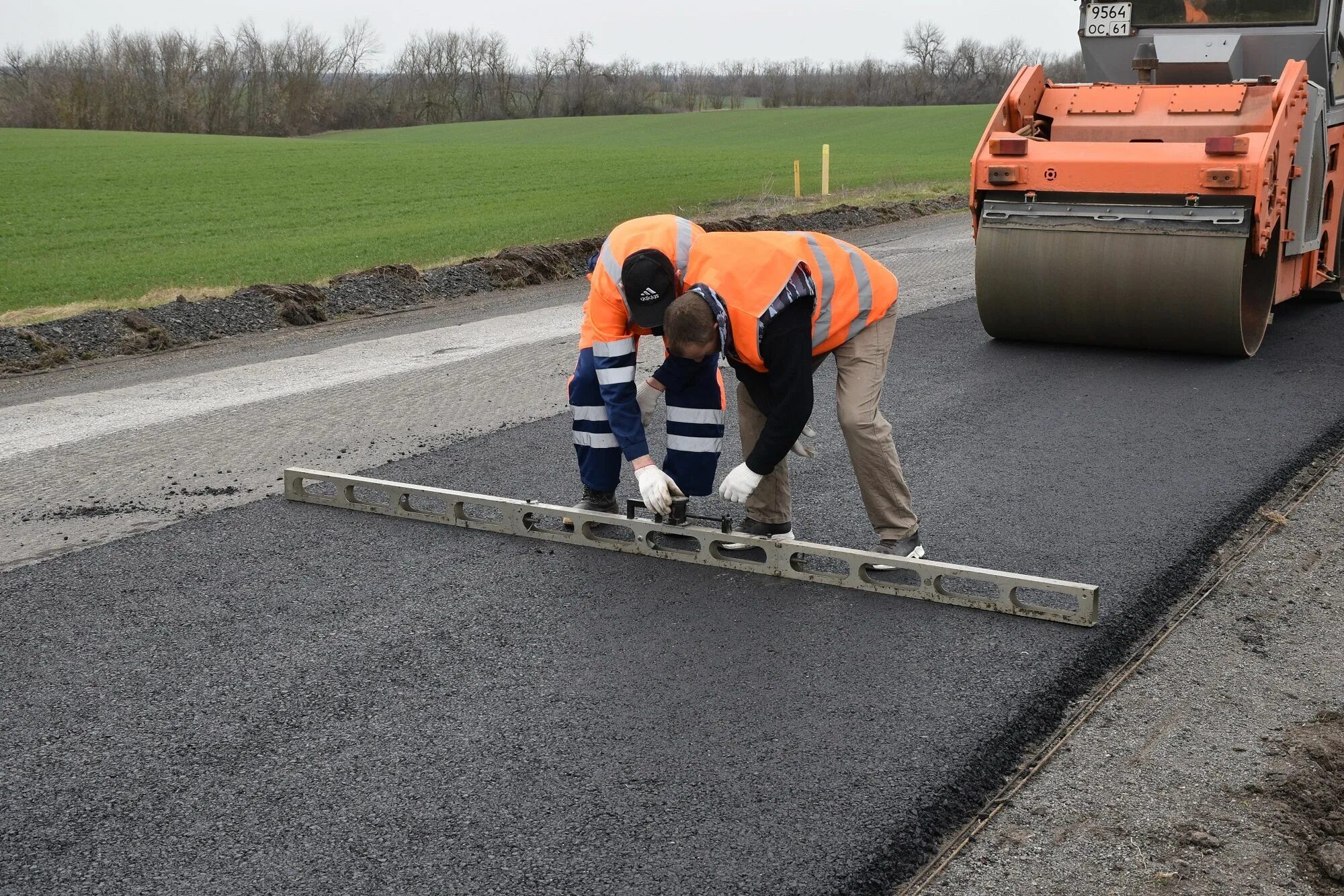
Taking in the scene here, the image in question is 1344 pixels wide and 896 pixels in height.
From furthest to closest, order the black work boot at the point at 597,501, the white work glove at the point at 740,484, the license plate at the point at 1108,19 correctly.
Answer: the license plate at the point at 1108,19, the black work boot at the point at 597,501, the white work glove at the point at 740,484

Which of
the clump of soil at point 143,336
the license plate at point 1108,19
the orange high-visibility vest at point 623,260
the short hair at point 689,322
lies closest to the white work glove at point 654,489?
the orange high-visibility vest at point 623,260

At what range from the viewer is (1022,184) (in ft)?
29.2

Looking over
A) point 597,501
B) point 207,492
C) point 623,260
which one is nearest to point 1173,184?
point 597,501

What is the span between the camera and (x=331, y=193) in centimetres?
3155

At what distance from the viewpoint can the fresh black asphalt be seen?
10.1ft

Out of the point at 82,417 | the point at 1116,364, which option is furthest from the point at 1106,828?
the point at 82,417

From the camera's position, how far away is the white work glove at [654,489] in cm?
461

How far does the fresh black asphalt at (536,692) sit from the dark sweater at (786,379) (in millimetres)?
570

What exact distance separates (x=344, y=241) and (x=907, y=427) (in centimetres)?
1560

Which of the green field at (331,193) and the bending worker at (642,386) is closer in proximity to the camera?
the bending worker at (642,386)

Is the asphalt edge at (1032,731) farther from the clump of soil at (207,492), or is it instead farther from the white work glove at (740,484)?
the clump of soil at (207,492)

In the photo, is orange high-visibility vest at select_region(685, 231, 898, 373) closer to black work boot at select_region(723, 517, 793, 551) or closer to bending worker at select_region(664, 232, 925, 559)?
bending worker at select_region(664, 232, 925, 559)

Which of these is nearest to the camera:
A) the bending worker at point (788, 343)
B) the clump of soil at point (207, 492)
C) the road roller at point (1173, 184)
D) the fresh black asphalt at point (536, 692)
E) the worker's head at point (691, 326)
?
the fresh black asphalt at point (536, 692)

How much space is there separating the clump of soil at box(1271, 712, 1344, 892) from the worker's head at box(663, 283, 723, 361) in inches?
81.8
